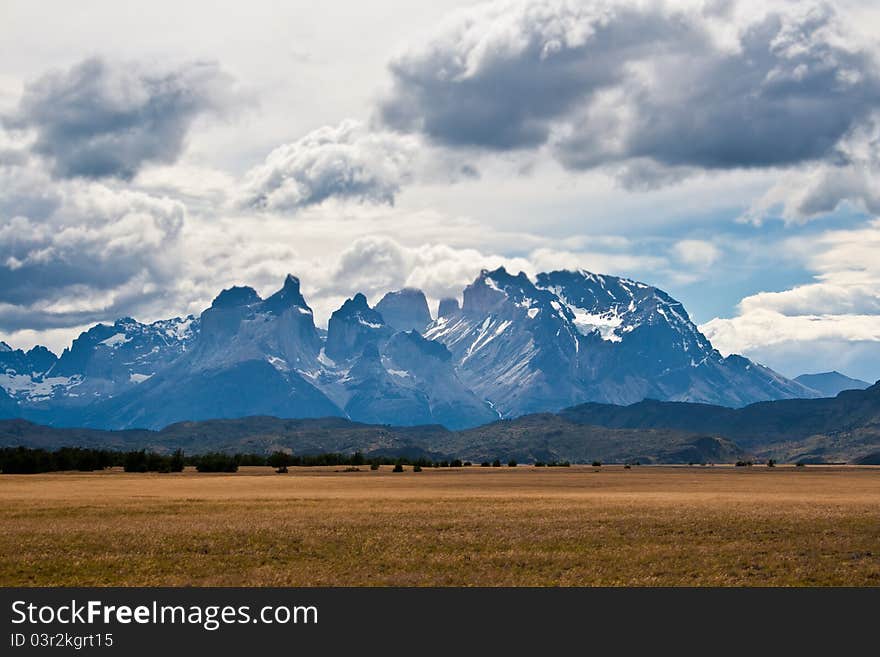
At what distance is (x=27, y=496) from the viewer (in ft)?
375

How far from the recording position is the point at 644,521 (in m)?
75.2

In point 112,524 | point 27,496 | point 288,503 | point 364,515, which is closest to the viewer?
point 112,524

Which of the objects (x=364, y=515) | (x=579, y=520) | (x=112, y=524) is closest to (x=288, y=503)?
(x=364, y=515)

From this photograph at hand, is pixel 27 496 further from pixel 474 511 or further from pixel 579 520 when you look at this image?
pixel 579 520
